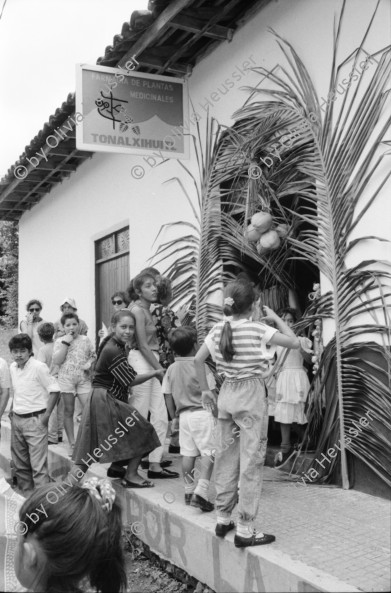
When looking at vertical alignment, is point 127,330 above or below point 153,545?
above

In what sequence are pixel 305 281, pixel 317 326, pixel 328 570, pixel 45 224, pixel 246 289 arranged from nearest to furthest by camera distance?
pixel 328 570 < pixel 246 289 < pixel 317 326 < pixel 305 281 < pixel 45 224

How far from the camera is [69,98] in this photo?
7.12 metres

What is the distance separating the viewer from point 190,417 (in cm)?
423

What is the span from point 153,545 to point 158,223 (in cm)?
399

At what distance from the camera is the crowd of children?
187 centimetres

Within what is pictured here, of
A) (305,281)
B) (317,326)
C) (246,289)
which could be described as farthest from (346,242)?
(305,281)

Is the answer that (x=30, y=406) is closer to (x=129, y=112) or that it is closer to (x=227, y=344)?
(x=227, y=344)

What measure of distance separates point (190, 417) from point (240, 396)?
2.77ft

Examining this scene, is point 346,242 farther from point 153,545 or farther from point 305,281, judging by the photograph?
point 153,545

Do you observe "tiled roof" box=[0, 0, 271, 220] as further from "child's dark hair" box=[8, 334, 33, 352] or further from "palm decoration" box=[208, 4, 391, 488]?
"child's dark hair" box=[8, 334, 33, 352]

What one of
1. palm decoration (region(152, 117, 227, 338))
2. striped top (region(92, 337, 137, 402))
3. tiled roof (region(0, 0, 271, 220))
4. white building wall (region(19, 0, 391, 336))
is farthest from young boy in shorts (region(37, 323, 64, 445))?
tiled roof (region(0, 0, 271, 220))

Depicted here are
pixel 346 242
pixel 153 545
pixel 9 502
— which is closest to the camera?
pixel 9 502

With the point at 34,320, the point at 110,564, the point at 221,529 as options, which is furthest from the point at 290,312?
the point at 34,320

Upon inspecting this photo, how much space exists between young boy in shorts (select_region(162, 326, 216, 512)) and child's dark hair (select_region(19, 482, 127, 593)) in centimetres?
209
